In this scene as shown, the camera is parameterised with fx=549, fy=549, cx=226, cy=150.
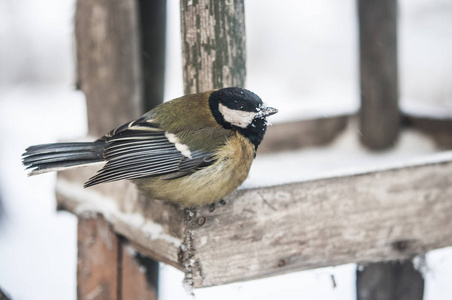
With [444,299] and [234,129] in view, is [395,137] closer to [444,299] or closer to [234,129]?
[444,299]

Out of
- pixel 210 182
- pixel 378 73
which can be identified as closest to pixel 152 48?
pixel 210 182

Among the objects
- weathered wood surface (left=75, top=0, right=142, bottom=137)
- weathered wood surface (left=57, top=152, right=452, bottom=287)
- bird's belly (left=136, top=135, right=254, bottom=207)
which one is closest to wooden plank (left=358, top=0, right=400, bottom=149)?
weathered wood surface (left=57, top=152, right=452, bottom=287)

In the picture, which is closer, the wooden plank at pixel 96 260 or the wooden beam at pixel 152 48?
the wooden plank at pixel 96 260

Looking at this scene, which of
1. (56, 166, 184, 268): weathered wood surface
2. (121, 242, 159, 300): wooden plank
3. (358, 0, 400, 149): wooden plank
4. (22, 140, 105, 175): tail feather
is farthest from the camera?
(358, 0, 400, 149): wooden plank

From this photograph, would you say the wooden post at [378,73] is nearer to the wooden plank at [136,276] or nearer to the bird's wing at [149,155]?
the wooden plank at [136,276]

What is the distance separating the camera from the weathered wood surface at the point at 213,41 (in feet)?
6.44

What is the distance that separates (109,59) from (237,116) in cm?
103

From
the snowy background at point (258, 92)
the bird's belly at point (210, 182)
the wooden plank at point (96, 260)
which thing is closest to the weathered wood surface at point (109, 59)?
the snowy background at point (258, 92)

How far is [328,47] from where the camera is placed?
777cm

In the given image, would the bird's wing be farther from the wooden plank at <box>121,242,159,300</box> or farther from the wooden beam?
the wooden beam

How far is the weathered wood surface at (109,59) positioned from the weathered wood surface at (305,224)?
1.81 ft

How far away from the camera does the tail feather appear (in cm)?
176

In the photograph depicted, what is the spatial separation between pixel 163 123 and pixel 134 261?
0.78 metres

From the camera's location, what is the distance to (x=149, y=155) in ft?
6.00
